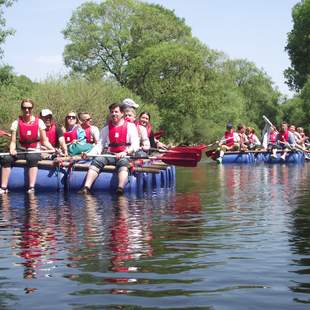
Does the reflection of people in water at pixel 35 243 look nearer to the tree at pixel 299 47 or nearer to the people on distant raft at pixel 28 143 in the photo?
the people on distant raft at pixel 28 143

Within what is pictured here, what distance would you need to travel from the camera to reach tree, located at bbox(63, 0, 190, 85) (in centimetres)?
5306

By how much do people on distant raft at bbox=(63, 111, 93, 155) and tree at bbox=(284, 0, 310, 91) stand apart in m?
42.7

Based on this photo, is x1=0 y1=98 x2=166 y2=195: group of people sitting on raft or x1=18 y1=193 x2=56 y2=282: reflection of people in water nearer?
x1=18 y1=193 x2=56 y2=282: reflection of people in water

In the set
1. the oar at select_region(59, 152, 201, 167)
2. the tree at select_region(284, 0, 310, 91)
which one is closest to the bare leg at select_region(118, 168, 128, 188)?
the oar at select_region(59, 152, 201, 167)

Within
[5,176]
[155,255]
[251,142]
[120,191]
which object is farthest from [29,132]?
[251,142]

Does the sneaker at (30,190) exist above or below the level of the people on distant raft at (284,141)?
below

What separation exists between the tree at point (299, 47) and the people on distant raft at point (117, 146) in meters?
44.1

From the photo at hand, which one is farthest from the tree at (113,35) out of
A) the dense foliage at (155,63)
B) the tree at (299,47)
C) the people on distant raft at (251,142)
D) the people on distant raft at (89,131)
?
the people on distant raft at (89,131)

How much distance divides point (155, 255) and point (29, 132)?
23.0 ft

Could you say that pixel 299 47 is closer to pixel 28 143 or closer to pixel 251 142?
pixel 251 142

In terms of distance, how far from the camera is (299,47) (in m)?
57.4

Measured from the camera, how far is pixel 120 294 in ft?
15.4

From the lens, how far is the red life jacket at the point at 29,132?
12.6 m

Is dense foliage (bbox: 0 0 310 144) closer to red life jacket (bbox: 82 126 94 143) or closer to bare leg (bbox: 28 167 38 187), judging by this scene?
red life jacket (bbox: 82 126 94 143)
